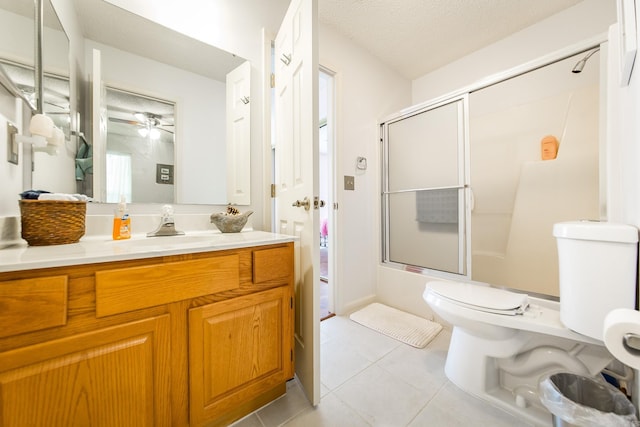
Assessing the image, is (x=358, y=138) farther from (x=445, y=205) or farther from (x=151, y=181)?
(x=151, y=181)

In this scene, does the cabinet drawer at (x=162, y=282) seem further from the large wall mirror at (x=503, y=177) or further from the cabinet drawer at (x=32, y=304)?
the large wall mirror at (x=503, y=177)

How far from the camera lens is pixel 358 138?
6.96ft

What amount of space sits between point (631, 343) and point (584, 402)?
575 millimetres

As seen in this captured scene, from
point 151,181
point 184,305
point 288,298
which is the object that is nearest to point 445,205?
point 288,298

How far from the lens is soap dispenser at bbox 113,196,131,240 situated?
99 cm

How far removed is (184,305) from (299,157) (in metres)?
0.81

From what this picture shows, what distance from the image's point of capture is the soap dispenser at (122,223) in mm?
992

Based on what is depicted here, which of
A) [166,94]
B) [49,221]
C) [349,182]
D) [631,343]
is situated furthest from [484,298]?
[166,94]

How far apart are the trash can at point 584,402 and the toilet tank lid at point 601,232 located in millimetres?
561

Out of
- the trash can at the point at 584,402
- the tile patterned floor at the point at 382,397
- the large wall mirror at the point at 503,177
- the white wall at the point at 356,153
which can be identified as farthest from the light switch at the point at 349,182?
the trash can at the point at 584,402

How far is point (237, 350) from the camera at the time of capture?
2.92ft

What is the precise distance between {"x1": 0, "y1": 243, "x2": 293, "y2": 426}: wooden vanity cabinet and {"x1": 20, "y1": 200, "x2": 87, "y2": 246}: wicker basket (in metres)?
0.35

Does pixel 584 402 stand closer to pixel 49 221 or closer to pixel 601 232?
pixel 601 232

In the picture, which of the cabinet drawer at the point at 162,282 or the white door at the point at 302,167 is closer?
the cabinet drawer at the point at 162,282
